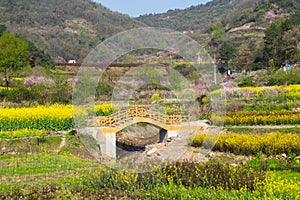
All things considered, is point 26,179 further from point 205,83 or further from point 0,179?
point 205,83

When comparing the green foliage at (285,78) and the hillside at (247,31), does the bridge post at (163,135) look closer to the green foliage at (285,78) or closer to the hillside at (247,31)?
the green foliage at (285,78)

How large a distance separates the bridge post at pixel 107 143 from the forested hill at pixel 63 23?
150 feet

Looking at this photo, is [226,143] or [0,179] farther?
[226,143]

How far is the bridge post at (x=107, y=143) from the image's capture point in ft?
47.1

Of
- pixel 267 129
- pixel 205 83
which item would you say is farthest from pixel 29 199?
pixel 205 83

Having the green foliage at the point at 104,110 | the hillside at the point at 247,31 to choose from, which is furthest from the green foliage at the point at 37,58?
the green foliage at the point at 104,110

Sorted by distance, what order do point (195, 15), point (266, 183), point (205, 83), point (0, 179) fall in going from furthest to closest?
1. point (195, 15)
2. point (205, 83)
3. point (0, 179)
4. point (266, 183)

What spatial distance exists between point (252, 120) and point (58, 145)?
321 inches

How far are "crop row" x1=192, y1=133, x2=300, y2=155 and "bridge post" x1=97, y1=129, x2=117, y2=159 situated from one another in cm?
367

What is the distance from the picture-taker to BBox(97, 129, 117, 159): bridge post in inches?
565

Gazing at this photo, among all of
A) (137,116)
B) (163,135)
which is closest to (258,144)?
(163,135)

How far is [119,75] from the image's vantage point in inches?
1141

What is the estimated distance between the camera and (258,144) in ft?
39.3

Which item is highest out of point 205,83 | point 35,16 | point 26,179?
point 35,16
